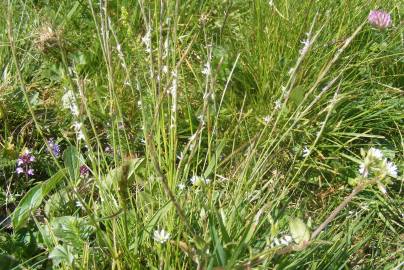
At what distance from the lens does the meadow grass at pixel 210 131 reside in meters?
1.26

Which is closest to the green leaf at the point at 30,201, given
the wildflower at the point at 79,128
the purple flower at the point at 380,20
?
the wildflower at the point at 79,128

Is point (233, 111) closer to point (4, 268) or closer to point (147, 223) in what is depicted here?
point (147, 223)

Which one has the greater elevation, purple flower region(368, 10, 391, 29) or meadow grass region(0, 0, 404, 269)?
purple flower region(368, 10, 391, 29)

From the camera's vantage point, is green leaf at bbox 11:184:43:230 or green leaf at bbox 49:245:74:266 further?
green leaf at bbox 11:184:43:230

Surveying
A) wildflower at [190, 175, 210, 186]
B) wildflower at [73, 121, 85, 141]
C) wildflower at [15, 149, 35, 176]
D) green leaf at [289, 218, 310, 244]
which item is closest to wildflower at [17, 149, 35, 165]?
wildflower at [15, 149, 35, 176]

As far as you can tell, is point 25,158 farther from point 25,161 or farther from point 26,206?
point 26,206

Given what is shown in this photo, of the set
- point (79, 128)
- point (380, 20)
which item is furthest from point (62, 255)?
point (380, 20)

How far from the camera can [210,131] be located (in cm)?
147

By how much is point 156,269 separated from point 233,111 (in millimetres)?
694

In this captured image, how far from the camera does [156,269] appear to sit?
114 centimetres

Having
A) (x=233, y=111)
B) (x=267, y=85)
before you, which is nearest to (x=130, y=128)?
(x=233, y=111)

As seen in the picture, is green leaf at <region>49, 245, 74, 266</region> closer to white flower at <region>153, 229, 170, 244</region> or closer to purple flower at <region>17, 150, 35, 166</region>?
white flower at <region>153, 229, 170, 244</region>

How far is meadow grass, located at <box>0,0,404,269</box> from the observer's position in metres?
1.26

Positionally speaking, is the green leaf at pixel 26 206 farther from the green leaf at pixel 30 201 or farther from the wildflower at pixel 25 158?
the wildflower at pixel 25 158
